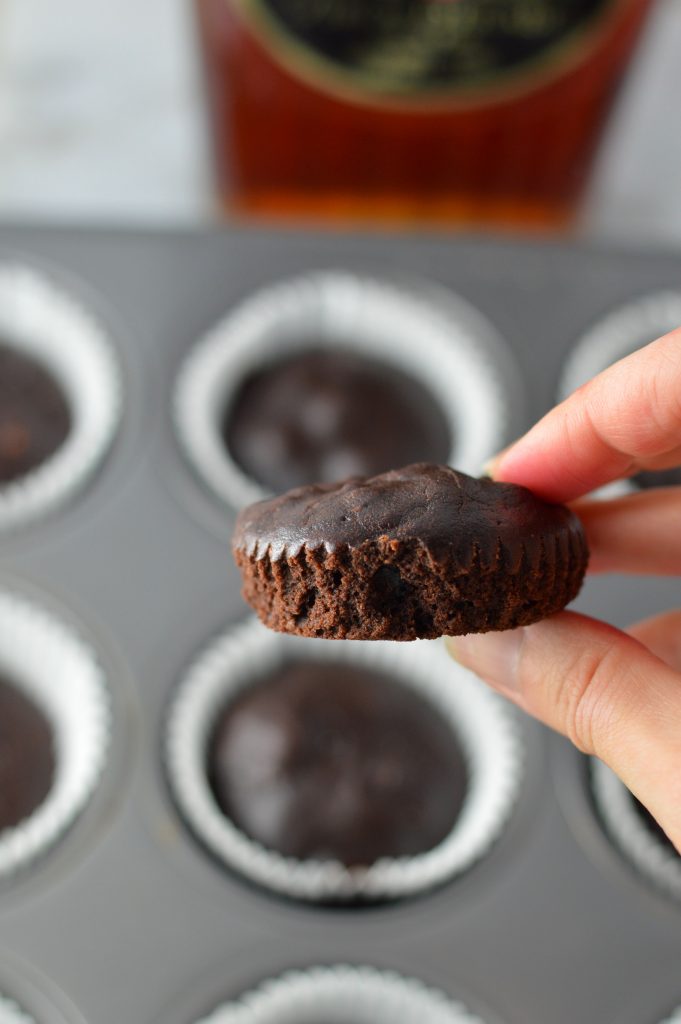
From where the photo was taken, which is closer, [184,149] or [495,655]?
[495,655]

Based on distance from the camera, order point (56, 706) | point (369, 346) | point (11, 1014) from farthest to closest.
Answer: point (369, 346), point (56, 706), point (11, 1014)

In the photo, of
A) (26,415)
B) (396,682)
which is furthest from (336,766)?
(26,415)

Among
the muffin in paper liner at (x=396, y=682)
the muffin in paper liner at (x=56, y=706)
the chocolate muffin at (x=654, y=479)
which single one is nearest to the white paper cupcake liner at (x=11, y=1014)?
the muffin in paper liner at (x=56, y=706)

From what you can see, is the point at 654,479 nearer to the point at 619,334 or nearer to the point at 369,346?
the point at 619,334

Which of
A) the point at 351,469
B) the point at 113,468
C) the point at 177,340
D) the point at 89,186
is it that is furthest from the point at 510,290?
the point at 89,186

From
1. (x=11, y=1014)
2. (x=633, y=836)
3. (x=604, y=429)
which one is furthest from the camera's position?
(x=633, y=836)

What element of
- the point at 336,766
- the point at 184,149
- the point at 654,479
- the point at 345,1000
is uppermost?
the point at 184,149

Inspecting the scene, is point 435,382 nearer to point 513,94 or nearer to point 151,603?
point 513,94
